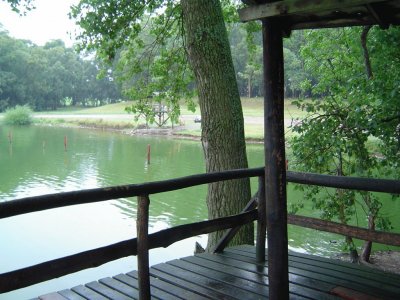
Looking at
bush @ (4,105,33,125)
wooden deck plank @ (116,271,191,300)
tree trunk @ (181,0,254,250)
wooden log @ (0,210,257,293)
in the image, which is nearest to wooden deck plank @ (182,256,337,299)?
wooden log @ (0,210,257,293)

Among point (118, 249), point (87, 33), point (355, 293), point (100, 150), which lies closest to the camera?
point (118, 249)

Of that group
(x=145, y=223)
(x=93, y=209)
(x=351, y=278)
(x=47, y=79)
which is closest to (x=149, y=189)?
(x=145, y=223)

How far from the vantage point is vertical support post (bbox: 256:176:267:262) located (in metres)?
4.20

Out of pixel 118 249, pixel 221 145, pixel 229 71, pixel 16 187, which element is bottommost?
pixel 16 187

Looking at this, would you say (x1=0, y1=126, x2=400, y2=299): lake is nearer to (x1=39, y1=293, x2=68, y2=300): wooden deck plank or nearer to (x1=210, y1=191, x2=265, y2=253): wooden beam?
(x1=210, y1=191, x2=265, y2=253): wooden beam

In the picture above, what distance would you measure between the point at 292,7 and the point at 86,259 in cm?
208

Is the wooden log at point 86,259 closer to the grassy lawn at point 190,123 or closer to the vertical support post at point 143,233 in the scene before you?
the vertical support post at point 143,233

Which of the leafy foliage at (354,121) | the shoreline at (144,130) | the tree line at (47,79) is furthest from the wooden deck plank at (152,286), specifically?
the tree line at (47,79)

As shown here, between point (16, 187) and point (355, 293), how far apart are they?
1799 cm

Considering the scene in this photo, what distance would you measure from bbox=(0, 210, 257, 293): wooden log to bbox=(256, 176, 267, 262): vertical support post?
21.9 inches

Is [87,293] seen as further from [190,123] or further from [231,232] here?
[190,123]

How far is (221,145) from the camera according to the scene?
6.07 m

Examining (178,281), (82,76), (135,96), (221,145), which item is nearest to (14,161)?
(135,96)

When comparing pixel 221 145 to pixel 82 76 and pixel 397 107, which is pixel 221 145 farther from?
pixel 82 76
